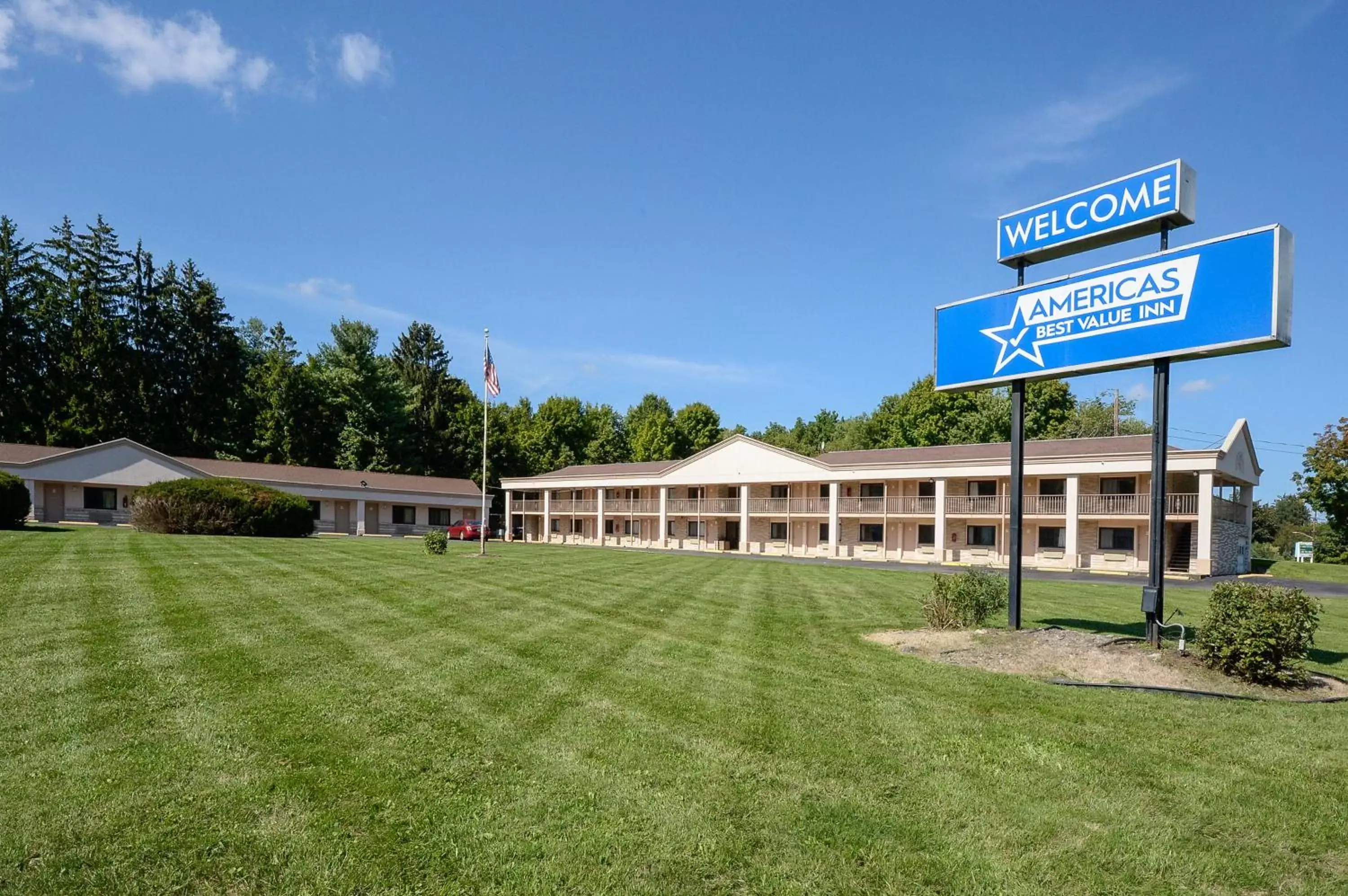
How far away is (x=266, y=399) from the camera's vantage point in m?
65.3

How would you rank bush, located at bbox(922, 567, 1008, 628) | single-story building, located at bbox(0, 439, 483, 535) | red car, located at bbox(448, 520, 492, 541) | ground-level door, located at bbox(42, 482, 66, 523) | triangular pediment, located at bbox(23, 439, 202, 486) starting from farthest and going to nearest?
red car, located at bbox(448, 520, 492, 541) < ground-level door, located at bbox(42, 482, 66, 523) < single-story building, located at bbox(0, 439, 483, 535) < triangular pediment, located at bbox(23, 439, 202, 486) < bush, located at bbox(922, 567, 1008, 628)

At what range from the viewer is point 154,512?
32562 millimetres

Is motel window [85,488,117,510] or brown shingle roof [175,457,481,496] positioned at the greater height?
brown shingle roof [175,457,481,496]

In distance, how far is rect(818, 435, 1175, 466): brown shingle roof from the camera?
3718cm

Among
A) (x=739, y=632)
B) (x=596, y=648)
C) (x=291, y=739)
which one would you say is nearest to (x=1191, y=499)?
(x=739, y=632)

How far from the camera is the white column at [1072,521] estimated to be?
119 ft

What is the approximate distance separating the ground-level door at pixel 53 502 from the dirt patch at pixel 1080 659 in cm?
5312

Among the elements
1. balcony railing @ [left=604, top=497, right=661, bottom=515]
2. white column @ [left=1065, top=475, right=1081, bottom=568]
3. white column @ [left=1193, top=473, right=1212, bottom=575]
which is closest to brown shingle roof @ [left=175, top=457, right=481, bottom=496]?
balcony railing @ [left=604, top=497, right=661, bottom=515]

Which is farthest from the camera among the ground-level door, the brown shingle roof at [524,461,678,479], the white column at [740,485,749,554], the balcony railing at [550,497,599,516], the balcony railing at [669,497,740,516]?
the balcony railing at [550,497,599,516]

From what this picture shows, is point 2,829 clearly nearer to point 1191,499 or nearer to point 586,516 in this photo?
point 1191,499

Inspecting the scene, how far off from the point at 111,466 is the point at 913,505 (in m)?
48.6

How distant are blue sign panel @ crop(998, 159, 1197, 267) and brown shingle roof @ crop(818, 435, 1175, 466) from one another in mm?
21411

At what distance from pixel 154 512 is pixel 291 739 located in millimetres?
32666

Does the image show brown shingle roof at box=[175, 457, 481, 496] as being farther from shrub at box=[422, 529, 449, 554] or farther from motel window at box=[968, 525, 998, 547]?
motel window at box=[968, 525, 998, 547]
